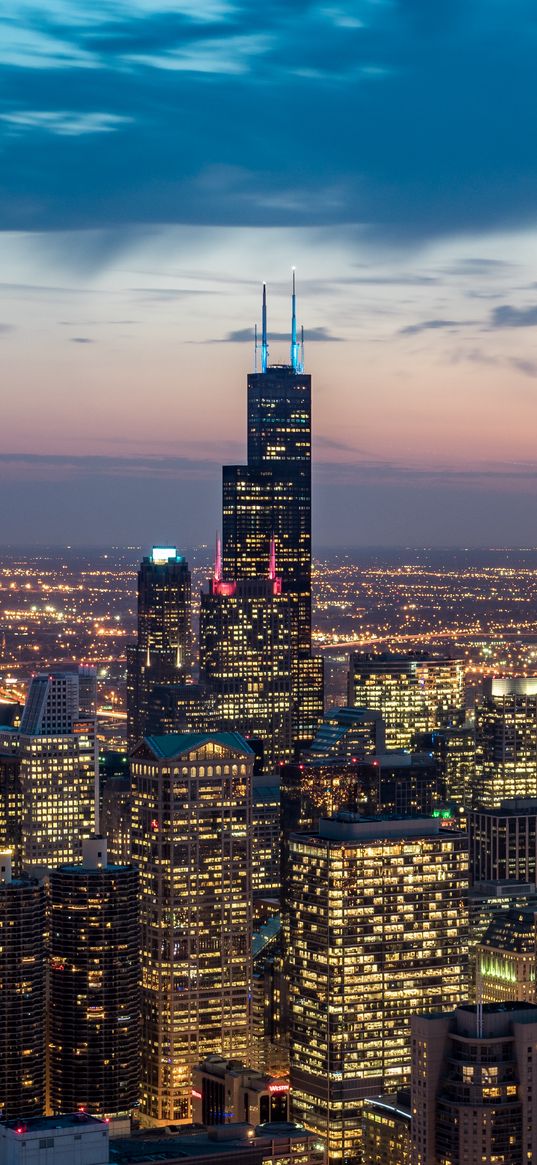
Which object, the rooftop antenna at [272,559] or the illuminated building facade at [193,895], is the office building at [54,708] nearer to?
the illuminated building facade at [193,895]

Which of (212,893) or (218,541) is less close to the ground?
(218,541)

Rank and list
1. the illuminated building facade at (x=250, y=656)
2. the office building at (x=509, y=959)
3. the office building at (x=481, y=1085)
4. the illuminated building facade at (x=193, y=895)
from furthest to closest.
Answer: the illuminated building facade at (x=250, y=656) < the office building at (x=509, y=959) < the illuminated building facade at (x=193, y=895) < the office building at (x=481, y=1085)

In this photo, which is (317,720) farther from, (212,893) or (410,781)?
(212,893)

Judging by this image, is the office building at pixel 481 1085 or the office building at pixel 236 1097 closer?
the office building at pixel 481 1085

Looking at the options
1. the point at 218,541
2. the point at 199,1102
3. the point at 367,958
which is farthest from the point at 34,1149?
the point at 218,541

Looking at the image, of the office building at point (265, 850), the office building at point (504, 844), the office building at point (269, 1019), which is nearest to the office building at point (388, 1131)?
the office building at point (269, 1019)

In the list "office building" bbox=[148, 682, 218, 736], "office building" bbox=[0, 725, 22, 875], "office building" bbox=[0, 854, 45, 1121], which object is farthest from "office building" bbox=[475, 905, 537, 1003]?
"office building" bbox=[148, 682, 218, 736]
